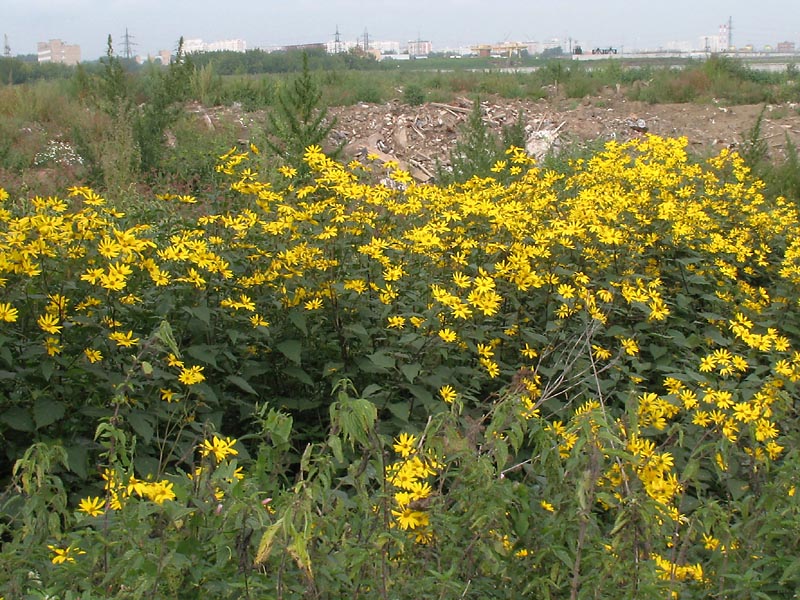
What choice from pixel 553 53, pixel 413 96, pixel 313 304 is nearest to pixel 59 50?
pixel 553 53

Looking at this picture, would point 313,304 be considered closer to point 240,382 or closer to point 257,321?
point 257,321

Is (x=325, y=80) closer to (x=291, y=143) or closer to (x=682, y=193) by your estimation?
(x=291, y=143)

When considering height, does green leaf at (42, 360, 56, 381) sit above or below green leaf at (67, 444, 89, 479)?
above

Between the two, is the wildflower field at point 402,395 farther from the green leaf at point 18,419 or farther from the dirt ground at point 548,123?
the dirt ground at point 548,123

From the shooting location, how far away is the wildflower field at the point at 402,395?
1.88 meters

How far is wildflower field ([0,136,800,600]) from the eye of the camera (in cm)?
188

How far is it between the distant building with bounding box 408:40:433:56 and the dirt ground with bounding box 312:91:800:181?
75.9 meters

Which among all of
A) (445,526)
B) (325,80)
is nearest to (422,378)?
(445,526)

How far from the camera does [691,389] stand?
3.19m

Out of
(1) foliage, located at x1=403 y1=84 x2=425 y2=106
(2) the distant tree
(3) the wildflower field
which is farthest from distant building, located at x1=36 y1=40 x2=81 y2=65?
(3) the wildflower field

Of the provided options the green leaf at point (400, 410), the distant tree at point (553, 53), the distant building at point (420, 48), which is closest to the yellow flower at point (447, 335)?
the green leaf at point (400, 410)

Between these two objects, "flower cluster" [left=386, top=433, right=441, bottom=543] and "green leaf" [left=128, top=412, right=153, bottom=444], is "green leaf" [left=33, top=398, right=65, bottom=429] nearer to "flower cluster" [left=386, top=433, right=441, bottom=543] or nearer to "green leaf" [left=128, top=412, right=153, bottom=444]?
"green leaf" [left=128, top=412, right=153, bottom=444]

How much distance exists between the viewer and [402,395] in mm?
3422

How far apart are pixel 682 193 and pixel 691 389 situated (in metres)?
2.12
